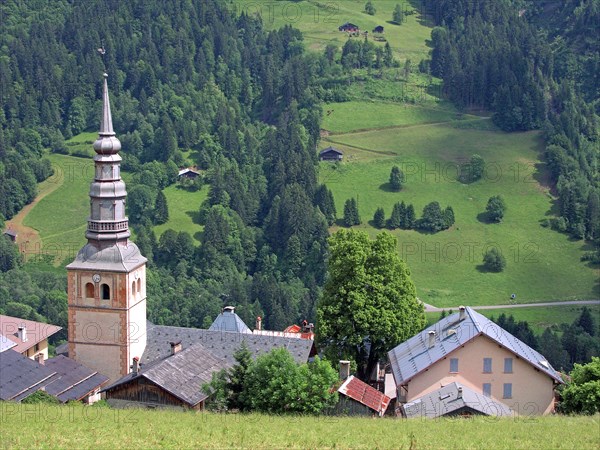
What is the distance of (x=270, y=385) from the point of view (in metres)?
58.5

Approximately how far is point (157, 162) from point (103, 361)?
107279 millimetres

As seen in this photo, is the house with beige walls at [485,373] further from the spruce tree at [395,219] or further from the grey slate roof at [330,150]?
the grey slate roof at [330,150]

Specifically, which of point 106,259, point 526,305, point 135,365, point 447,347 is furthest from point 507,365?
point 526,305

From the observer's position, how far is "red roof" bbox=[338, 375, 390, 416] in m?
63.9

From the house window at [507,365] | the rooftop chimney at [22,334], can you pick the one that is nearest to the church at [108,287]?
the rooftop chimney at [22,334]

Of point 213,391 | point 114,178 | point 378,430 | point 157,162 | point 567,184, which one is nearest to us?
point 378,430

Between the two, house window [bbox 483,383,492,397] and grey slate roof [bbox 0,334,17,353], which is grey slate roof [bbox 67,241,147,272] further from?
house window [bbox 483,383,492,397]

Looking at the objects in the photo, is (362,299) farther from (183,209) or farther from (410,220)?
(183,209)

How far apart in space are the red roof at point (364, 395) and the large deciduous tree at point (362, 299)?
7300 millimetres

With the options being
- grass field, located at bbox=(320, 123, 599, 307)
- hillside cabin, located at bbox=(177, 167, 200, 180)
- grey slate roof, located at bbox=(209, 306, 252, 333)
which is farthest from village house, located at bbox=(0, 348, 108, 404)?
hillside cabin, located at bbox=(177, 167, 200, 180)

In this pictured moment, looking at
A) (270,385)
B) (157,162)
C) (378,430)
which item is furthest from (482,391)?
(157,162)

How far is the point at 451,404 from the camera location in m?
60.1

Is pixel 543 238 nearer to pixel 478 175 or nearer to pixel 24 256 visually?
pixel 478 175

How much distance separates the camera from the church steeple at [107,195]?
244ft
